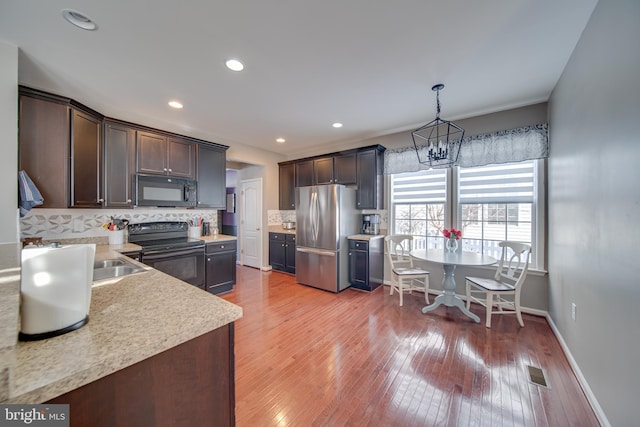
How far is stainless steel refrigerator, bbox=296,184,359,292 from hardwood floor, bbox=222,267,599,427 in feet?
2.64

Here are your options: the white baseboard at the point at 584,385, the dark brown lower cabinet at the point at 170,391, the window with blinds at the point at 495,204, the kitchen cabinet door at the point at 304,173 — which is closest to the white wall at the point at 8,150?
the dark brown lower cabinet at the point at 170,391

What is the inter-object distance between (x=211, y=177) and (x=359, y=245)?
2667 millimetres

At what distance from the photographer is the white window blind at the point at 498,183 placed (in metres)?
3.06

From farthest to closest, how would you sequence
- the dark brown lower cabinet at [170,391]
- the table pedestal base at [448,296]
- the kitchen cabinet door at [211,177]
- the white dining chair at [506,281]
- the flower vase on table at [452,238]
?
the kitchen cabinet door at [211,177], the flower vase on table at [452,238], the table pedestal base at [448,296], the white dining chair at [506,281], the dark brown lower cabinet at [170,391]

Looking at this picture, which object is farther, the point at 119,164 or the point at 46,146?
the point at 119,164

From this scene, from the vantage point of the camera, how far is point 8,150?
1.82 meters

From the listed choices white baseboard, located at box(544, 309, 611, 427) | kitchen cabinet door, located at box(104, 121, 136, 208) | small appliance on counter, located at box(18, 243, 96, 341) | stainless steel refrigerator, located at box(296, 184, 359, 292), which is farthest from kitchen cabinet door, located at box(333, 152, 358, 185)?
small appliance on counter, located at box(18, 243, 96, 341)

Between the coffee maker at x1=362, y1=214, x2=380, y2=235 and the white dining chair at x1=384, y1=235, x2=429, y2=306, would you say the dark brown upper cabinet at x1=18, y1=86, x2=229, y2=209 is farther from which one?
the white dining chair at x1=384, y1=235, x2=429, y2=306

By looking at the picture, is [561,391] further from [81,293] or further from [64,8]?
[64,8]

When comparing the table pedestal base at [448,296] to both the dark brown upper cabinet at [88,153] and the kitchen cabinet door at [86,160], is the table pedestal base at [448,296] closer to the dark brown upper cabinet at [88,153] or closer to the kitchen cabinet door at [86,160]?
the dark brown upper cabinet at [88,153]

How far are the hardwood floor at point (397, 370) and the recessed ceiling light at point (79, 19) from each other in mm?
2839

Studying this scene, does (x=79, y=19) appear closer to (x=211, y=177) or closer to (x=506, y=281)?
(x=211, y=177)

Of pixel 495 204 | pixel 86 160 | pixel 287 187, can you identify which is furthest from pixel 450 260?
pixel 86 160

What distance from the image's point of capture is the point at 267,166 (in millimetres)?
5281
